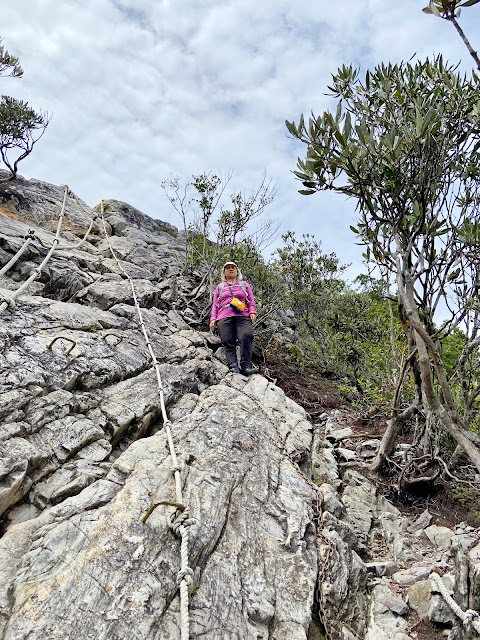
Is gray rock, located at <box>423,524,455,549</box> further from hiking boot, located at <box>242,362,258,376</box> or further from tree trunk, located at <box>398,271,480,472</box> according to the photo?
hiking boot, located at <box>242,362,258,376</box>

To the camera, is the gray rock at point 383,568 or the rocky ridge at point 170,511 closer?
the rocky ridge at point 170,511

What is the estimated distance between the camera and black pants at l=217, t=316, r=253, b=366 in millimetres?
7878

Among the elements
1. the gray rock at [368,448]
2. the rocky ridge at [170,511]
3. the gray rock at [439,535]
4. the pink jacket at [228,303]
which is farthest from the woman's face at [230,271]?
the gray rock at [439,535]

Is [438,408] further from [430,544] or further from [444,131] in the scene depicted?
[444,131]

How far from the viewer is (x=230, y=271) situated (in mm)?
8375

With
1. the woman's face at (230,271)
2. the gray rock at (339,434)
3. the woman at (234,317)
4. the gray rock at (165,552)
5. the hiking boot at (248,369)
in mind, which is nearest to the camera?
the gray rock at (165,552)

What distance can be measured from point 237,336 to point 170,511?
17.0 feet

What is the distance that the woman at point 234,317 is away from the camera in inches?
310

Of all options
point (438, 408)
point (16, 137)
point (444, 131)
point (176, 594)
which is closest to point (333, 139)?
point (444, 131)

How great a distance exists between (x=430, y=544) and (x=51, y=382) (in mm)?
4917

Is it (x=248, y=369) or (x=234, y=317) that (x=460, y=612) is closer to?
(x=248, y=369)

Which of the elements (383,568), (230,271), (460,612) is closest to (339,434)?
(383,568)

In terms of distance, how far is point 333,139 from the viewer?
476cm

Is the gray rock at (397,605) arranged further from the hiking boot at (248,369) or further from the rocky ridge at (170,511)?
the hiking boot at (248,369)
